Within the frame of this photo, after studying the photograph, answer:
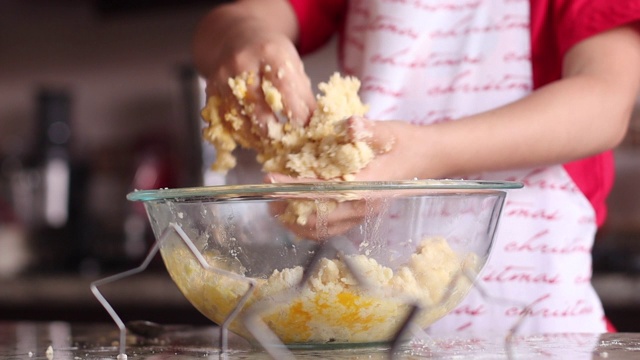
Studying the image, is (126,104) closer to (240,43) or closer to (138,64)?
(138,64)

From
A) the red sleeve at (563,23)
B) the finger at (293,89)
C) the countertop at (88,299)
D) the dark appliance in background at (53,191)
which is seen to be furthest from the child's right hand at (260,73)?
the dark appliance in background at (53,191)

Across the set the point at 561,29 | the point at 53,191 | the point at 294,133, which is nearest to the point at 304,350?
the point at 294,133

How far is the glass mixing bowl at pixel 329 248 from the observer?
21.7 inches

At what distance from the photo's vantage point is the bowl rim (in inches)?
20.9

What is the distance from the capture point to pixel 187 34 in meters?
2.24

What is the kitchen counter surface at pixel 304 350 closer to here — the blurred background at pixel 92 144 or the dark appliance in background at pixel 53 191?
the blurred background at pixel 92 144

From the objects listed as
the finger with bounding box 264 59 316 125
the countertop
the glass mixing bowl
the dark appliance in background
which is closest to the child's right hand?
the finger with bounding box 264 59 316 125

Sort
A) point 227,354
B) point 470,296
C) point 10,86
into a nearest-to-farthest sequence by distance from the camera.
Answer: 1. point 227,354
2. point 470,296
3. point 10,86

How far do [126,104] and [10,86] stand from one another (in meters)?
0.34

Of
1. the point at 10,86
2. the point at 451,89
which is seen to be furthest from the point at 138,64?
the point at 451,89

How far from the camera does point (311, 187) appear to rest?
0.53 metres

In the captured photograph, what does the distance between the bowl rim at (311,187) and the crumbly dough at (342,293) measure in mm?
43

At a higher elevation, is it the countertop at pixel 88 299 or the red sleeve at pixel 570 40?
the red sleeve at pixel 570 40

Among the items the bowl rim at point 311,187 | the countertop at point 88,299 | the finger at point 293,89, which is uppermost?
the finger at point 293,89
